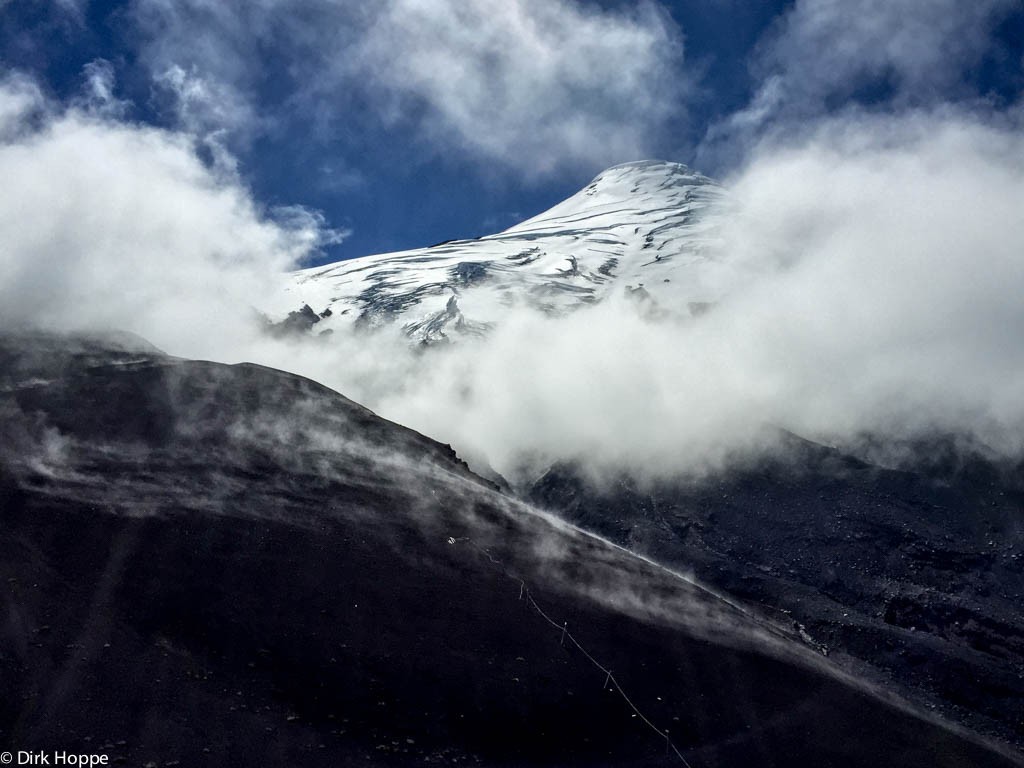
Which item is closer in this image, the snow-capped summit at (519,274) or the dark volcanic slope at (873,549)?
the dark volcanic slope at (873,549)

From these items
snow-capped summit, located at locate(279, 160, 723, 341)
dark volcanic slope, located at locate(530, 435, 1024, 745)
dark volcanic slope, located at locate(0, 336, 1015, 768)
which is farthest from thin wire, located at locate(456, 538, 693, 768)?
snow-capped summit, located at locate(279, 160, 723, 341)

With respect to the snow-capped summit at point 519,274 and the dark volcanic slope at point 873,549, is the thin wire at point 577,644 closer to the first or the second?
the dark volcanic slope at point 873,549

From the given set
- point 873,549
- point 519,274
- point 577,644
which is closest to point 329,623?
point 577,644

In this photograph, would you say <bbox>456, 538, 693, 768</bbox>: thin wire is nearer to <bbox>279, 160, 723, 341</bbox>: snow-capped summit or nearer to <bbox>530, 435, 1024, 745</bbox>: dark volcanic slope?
<bbox>530, 435, 1024, 745</bbox>: dark volcanic slope

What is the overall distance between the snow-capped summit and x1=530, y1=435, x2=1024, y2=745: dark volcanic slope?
33896 millimetres

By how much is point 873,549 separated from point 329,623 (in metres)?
24.8

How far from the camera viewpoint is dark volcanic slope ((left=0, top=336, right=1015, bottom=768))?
63.0 ft

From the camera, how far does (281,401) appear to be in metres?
34.5

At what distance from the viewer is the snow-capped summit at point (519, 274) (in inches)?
3137

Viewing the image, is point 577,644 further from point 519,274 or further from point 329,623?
point 519,274

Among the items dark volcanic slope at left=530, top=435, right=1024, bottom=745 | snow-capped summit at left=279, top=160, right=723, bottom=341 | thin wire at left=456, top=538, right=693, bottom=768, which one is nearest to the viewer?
thin wire at left=456, top=538, right=693, bottom=768

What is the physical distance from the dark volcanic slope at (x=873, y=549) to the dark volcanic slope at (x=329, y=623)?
5.98 metres

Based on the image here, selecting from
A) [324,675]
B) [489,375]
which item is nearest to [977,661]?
[324,675]

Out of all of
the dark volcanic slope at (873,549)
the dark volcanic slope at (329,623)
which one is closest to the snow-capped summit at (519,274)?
the dark volcanic slope at (873,549)
